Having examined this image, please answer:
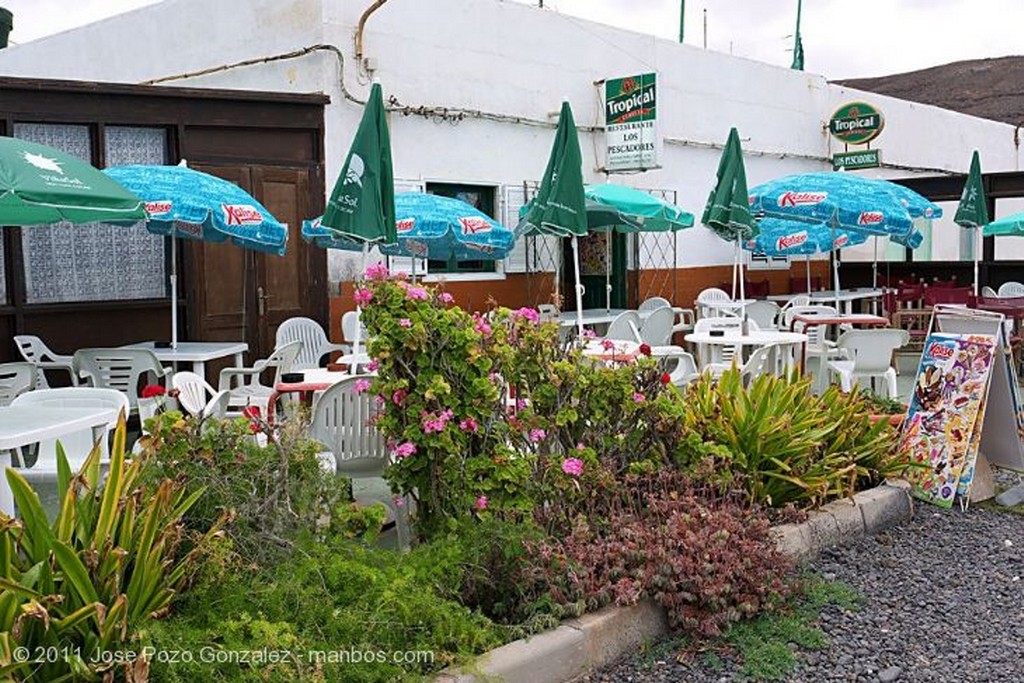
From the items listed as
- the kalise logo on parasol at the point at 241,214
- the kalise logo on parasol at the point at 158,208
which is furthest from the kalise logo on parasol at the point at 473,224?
the kalise logo on parasol at the point at 158,208

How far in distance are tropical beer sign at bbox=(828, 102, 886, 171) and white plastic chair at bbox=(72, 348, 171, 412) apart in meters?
13.2

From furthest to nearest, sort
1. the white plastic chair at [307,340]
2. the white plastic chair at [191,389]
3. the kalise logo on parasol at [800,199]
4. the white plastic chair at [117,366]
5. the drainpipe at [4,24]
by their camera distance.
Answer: the drainpipe at [4,24] < the kalise logo on parasol at [800,199] < the white plastic chair at [307,340] < the white plastic chair at [117,366] < the white plastic chair at [191,389]

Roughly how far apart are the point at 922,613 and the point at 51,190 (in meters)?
4.48

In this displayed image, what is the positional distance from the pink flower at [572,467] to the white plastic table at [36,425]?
2.20 metres

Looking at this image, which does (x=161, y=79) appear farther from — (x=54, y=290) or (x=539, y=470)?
(x=539, y=470)

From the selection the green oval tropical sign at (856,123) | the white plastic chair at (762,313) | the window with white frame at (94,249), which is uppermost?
the green oval tropical sign at (856,123)

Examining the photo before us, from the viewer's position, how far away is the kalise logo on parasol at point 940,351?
6.38 m

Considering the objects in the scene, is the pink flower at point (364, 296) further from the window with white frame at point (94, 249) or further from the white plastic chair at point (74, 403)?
the window with white frame at point (94, 249)

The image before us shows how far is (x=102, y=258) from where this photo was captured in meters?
9.36

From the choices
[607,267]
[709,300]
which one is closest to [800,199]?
[709,300]

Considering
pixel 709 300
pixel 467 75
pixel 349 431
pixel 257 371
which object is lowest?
pixel 349 431

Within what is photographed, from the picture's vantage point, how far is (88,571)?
3123mm

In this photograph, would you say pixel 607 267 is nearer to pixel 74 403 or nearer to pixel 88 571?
pixel 74 403

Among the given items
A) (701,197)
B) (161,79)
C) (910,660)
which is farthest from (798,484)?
(701,197)
